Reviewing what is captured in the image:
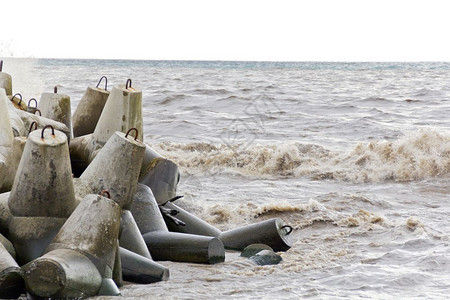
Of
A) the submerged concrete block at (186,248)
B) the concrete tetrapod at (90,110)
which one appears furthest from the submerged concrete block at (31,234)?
the concrete tetrapod at (90,110)

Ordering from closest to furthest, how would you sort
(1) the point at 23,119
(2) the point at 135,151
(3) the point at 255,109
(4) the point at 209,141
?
(2) the point at 135,151
(1) the point at 23,119
(4) the point at 209,141
(3) the point at 255,109

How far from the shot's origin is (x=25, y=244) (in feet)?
13.1

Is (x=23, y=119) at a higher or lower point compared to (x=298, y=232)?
higher

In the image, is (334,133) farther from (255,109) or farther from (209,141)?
(255,109)

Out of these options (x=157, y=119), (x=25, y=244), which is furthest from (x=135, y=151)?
(x=157, y=119)

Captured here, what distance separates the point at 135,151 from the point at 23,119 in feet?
5.64

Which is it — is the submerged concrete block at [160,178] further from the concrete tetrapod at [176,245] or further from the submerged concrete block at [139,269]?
the submerged concrete block at [139,269]

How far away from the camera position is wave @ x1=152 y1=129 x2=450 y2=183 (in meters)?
9.36

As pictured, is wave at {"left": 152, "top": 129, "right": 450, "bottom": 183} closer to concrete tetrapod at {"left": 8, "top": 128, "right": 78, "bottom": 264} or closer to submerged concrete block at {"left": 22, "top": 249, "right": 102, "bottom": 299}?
concrete tetrapod at {"left": 8, "top": 128, "right": 78, "bottom": 264}

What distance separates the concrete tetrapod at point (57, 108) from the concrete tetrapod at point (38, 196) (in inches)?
93.7

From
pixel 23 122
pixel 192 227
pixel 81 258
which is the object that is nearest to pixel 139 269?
pixel 81 258

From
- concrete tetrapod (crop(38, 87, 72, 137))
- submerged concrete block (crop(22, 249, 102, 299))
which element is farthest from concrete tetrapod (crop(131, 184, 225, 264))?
concrete tetrapod (crop(38, 87, 72, 137))

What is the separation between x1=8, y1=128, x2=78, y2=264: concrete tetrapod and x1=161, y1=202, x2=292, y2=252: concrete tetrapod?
145 centimetres

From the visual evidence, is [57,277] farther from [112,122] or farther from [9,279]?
[112,122]
